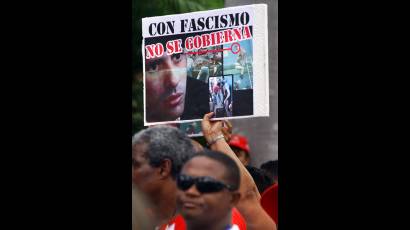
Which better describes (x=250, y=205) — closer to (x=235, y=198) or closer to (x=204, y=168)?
(x=235, y=198)

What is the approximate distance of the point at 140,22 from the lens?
9055 mm

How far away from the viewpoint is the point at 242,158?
827 centimetres

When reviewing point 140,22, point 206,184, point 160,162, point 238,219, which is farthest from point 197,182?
point 140,22

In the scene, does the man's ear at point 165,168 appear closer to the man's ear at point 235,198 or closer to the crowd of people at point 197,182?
the crowd of people at point 197,182

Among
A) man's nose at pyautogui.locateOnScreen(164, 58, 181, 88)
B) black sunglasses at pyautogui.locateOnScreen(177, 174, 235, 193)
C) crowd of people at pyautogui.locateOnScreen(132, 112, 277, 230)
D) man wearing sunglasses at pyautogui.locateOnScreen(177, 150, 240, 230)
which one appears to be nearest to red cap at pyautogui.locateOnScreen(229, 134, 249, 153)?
crowd of people at pyautogui.locateOnScreen(132, 112, 277, 230)

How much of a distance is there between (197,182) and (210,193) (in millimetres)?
166

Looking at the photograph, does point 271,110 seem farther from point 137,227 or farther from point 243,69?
point 137,227

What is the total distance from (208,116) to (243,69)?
1.76 feet

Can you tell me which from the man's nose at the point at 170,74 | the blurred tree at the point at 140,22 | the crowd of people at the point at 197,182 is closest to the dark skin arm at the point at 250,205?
the crowd of people at the point at 197,182

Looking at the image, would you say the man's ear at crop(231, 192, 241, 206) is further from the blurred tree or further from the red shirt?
the blurred tree

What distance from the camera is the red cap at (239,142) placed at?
8258mm

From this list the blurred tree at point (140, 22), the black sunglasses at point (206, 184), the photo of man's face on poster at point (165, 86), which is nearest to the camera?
the black sunglasses at point (206, 184)

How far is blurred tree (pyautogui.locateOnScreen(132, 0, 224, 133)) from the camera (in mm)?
8914

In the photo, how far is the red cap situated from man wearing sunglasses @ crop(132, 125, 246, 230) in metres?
0.38
